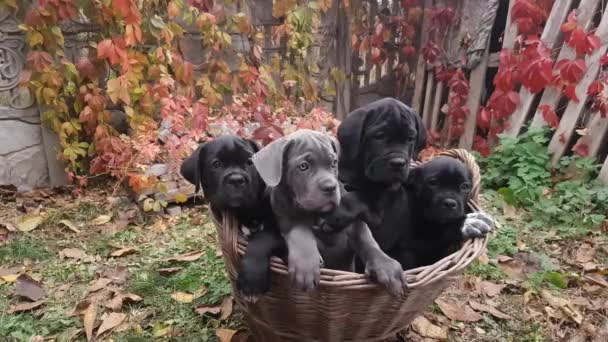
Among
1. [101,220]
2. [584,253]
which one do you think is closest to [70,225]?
[101,220]

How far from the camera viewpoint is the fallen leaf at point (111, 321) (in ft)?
7.77

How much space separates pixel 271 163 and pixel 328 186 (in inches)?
9.1

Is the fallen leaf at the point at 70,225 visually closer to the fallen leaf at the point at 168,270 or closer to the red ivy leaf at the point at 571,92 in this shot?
the fallen leaf at the point at 168,270

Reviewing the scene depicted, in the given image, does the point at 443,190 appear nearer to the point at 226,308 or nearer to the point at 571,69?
the point at 226,308

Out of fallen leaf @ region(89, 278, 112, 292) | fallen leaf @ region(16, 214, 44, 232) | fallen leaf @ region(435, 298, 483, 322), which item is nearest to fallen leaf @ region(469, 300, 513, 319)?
fallen leaf @ region(435, 298, 483, 322)

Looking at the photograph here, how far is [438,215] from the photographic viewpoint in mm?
2021

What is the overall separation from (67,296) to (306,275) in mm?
1781

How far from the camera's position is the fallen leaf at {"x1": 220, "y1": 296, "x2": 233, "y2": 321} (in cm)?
247

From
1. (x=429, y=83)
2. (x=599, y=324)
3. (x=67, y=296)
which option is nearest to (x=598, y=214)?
(x=599, y=324)

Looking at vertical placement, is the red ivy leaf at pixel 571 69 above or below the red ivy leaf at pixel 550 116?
above

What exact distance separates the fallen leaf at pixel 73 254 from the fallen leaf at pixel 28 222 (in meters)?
0.52

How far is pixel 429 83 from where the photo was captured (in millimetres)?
5340

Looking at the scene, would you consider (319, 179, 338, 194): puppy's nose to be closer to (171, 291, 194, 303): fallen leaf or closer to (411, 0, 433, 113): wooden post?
(171, 291, 194, 303): fallen leaf

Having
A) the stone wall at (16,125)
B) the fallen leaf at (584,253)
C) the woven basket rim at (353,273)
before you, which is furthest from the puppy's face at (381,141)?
the stone wall at (16,125)
